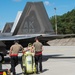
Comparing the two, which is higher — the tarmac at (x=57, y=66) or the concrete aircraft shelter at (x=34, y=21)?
the concrete aircraft shelter at (x=34, y=21)

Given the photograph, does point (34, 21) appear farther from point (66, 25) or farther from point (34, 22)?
point (66, 25)

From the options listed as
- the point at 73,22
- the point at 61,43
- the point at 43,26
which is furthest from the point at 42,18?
the point at 73,22

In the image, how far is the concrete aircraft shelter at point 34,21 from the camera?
2774cm

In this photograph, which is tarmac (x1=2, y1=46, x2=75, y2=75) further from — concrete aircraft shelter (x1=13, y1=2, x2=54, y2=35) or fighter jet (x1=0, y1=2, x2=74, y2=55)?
concrete aircraft shelter (x1=13, y1=2, x2=54, y2=35)

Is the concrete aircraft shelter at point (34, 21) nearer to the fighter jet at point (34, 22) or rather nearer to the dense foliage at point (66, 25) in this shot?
the fighter jet at point (34, 22)

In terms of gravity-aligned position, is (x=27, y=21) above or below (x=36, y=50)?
above

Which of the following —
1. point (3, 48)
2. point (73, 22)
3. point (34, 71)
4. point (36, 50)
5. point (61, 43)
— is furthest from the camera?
point (73, 22)

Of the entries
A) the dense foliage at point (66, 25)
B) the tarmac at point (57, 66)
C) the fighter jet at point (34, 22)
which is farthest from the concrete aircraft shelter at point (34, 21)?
the dense foliage at point (66, 25)

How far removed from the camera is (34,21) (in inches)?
1094

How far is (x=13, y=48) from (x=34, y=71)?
148 cm

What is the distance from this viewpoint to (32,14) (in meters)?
28.2

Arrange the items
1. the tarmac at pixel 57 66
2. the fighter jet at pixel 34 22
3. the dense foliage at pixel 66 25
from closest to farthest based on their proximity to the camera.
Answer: the tarmac at pixel 57 66
the fighter jet at pixel 34 22
the dense foliage at pixel 66 25

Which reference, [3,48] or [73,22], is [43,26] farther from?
[73,22]

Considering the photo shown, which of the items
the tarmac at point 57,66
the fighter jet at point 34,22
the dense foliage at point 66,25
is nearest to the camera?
the tarmac at point 57,66
